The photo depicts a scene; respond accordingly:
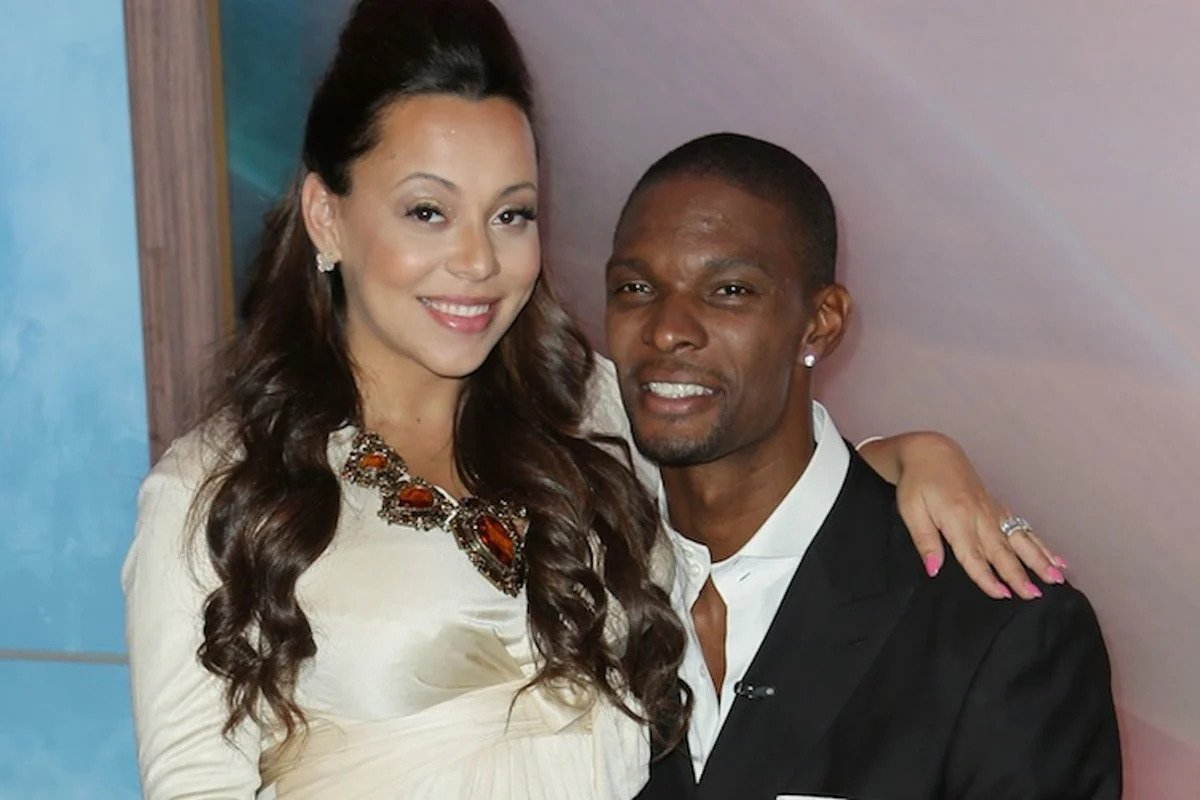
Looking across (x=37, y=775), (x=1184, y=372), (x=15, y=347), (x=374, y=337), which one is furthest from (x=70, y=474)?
(x=1184, y=372)

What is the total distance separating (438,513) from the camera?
1812 millimetres

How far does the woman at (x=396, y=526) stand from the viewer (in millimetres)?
1712

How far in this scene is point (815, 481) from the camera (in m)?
1.95

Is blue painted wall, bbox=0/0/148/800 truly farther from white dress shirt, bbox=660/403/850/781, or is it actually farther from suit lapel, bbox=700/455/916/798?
suit lapel, bbox=700/455/916/798

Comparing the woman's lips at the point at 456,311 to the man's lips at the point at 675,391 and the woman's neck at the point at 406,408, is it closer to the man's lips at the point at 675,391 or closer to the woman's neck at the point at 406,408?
the woman's neck at the point at 406,408

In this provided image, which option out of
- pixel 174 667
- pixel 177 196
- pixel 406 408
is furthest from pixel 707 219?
pixel 177 196

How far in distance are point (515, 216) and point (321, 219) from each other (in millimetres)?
234

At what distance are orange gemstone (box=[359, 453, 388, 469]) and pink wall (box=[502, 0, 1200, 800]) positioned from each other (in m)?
1.21

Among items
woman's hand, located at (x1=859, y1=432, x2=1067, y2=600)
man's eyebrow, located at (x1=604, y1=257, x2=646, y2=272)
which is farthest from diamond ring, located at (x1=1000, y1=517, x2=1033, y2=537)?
man's eyebrow, located at (x1=604, y1=257, x2=646, y2=272)

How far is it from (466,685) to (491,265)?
0.48 metres

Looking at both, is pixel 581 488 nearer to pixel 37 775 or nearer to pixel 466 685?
pixel 466 685

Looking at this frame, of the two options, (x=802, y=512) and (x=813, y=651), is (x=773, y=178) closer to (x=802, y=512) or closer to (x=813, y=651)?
A: (x=802, y=512)

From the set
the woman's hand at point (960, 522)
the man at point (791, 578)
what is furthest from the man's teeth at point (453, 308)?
the woman's hand at point (960, 522)

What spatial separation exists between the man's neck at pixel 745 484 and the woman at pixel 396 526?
0.27ft
